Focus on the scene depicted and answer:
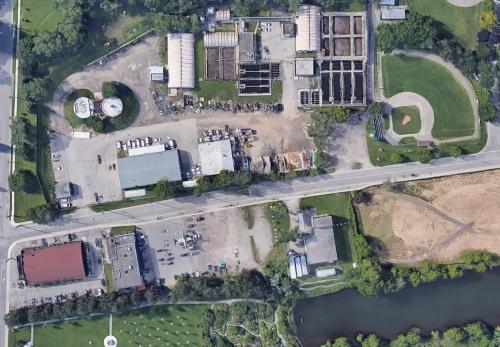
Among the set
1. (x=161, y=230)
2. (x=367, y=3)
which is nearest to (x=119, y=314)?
(x=161, y=230)

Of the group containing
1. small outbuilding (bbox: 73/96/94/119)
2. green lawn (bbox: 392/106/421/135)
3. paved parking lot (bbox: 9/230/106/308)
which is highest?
small outbuilding (bbox: 73/96/94/119)

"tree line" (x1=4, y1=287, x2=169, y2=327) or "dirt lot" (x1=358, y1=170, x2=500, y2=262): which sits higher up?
"dirt lot" (x1=358, y1=170, x2=500, y2=262)

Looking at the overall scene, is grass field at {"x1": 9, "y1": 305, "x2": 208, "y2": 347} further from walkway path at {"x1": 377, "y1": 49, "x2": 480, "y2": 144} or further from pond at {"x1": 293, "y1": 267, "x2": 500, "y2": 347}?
walkway path at {"x1": 377, "y1": 49, "x2": 480, "y2": 144}

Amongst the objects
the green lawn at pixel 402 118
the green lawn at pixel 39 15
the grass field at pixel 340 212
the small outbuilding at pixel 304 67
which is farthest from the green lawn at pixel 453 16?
the green lawn at pixel 39 15

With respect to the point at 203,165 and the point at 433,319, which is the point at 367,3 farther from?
the point at 433,319

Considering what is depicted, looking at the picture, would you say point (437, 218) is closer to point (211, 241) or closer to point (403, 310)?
point (403, 310)

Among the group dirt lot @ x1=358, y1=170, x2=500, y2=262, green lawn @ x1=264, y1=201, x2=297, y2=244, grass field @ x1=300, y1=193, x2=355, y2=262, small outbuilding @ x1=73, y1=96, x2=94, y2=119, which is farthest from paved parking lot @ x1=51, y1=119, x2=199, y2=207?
dirt lot @ x1=358, y1=170, x2=500, y2=262

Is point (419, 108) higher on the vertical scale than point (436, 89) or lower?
lower

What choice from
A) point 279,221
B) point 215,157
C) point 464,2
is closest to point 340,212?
point 279,221
